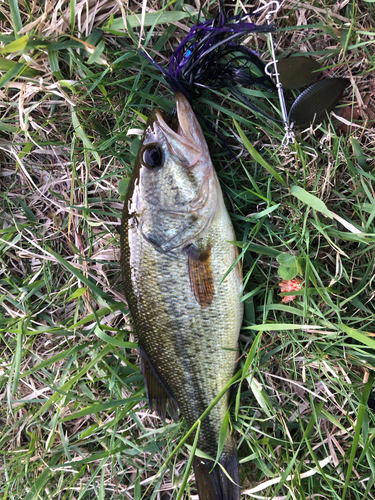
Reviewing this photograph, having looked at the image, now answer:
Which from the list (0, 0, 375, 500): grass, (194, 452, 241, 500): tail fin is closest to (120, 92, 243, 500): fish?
(194, 452, 241, 500): tail fin

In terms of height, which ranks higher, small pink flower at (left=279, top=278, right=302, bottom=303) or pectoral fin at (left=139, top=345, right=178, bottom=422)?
small pink flower at (left=279, top=278, right=302, bottom=303)

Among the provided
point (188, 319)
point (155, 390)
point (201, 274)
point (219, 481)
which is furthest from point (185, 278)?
point (219, 481)

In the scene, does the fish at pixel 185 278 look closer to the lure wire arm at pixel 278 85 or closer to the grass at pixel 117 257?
the grass at pixel 117 257

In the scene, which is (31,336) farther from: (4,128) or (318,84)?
(318,84)

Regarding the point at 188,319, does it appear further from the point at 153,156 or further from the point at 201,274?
the point at 153,156

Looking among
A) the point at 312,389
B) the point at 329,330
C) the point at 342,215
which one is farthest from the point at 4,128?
the point at 312,389

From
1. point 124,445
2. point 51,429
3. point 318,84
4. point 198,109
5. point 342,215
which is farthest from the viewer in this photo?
point 51,429

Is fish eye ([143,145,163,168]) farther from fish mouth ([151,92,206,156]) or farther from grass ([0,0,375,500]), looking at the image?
grass ([0,0,375,500])
